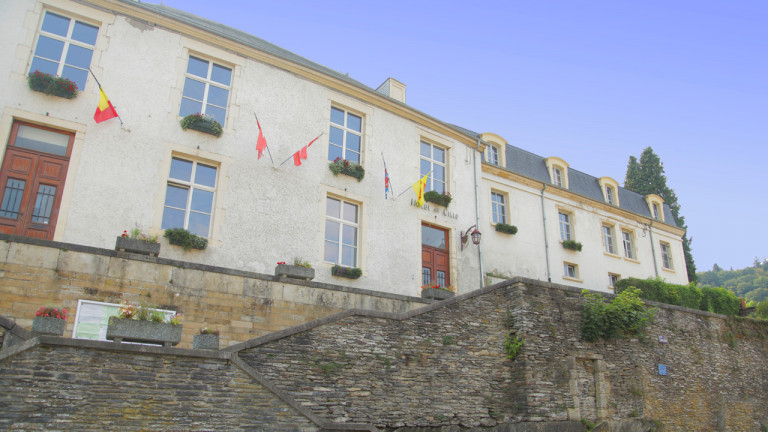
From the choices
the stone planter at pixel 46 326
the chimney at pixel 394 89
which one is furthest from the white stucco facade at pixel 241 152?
the stone planter at pixel 46 326

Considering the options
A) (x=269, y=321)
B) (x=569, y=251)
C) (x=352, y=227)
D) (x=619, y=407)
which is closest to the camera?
(x=269, y=321)

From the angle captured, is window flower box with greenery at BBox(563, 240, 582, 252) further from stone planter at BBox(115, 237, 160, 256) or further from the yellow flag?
stone planter at BBox(115, 237, 160, 256)

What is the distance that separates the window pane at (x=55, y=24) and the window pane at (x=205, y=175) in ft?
12.7

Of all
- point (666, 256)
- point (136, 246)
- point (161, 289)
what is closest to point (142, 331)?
point (161, 289)

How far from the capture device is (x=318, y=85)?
14.8 metres

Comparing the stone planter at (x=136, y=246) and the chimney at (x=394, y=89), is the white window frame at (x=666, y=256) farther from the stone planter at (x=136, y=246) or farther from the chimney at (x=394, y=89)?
A: the stone planter at (x=136, y=246)

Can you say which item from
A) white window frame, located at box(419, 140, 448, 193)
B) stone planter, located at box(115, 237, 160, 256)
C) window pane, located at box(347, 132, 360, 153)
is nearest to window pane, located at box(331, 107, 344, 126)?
window pane, located at box(347, 132, 360, 153)

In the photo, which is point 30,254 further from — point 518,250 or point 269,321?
point 518,250

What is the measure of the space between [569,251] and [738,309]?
5.95 meters

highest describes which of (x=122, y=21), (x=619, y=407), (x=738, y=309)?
(x=122, y=21)

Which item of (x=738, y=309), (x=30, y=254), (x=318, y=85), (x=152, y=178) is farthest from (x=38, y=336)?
(x=738, y=309)

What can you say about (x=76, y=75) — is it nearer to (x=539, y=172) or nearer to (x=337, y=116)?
(x=337, y=116)

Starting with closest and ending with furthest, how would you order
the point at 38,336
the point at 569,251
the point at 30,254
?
the point at 38,336 → the point at 30,254 → the point at 569,251

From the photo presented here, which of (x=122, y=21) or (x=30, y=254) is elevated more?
(x=122, y=21)
